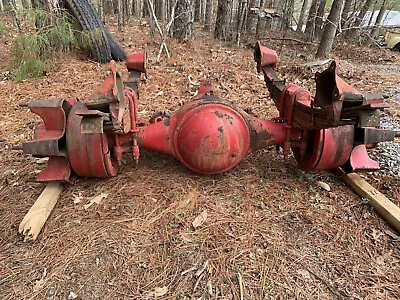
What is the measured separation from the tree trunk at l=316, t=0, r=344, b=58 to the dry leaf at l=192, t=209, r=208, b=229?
6023 millimetres

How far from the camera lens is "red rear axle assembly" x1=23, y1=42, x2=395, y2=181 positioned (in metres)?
2.28

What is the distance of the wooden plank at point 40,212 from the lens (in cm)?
212

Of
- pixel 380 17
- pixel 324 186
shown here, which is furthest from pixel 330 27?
pixel 324 186

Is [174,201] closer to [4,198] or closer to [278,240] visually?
[278,240]

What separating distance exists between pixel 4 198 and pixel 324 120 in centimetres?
240

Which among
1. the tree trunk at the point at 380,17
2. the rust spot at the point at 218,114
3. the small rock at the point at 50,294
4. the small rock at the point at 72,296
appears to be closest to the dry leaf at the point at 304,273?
the rust spot at the point at 218,114

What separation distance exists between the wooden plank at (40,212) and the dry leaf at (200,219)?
3.36 ft

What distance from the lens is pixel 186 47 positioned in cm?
719

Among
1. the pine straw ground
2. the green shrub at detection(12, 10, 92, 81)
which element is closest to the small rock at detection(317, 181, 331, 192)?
the pine straw ground

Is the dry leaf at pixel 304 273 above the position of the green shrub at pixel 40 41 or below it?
below

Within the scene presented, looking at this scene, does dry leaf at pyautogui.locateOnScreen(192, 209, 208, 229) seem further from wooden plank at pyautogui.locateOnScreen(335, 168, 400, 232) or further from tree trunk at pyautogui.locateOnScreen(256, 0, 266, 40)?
tree trunk at pyautogui.locateOnScreen(256, 0, 266, 40)

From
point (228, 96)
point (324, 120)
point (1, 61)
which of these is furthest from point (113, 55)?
point (324, 120)

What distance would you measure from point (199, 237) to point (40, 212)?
111 centimetres

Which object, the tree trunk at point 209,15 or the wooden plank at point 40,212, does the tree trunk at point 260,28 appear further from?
the wooden plank at point 40,212
